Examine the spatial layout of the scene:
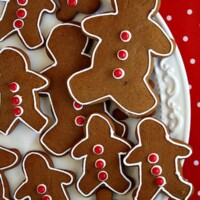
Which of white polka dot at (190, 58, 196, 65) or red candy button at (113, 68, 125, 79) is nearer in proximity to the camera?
red candy button at (113, 68, 125, 79)

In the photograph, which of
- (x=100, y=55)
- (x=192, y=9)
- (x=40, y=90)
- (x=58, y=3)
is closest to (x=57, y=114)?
(x=40, y=90)

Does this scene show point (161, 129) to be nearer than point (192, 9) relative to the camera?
Yes

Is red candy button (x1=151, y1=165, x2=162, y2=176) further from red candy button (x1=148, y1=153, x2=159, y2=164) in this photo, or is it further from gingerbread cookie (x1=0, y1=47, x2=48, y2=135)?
gingerbread cookie (x1=0, y1=47, x2=48, y2=135)

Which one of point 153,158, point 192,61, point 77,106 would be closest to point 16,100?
point 77,106

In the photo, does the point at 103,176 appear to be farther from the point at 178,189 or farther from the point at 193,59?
the point at 193,59

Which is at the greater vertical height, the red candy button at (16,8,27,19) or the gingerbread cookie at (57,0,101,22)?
the gingerbread cookie at (57,0,101,22)

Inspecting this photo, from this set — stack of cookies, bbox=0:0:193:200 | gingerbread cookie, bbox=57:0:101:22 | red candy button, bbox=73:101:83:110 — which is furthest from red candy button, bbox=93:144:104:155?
gingerbread cookie, bbox=57:0:101:22

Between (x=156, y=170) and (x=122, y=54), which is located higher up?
(x=122, y=54)

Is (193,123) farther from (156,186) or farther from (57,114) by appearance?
(57,114)
